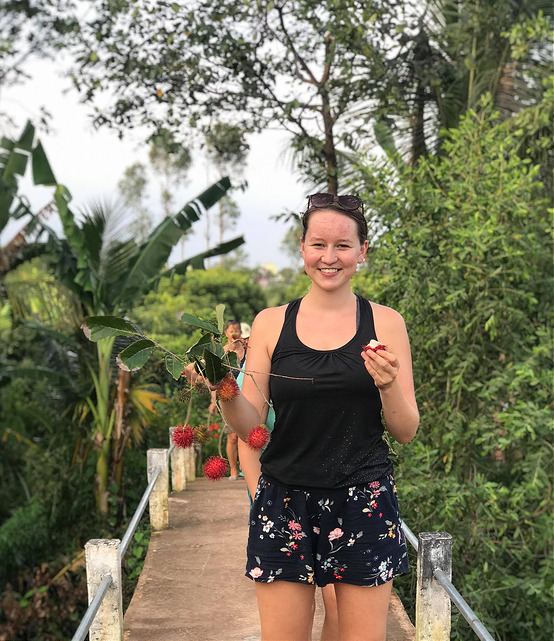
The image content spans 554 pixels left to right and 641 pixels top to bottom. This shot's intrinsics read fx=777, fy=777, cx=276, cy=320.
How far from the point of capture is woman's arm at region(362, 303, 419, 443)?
1.77 m

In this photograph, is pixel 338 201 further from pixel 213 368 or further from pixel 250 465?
pixel 250 465

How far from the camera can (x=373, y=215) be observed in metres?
5.82

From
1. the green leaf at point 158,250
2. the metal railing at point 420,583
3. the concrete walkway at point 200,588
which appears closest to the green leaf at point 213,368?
the metal railing at point 420,583

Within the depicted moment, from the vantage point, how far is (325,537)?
1983mm

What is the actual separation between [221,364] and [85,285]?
7317 mm

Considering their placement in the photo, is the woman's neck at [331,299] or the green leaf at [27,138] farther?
the green leaf at [27,138]

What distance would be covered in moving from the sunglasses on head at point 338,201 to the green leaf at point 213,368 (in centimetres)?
53

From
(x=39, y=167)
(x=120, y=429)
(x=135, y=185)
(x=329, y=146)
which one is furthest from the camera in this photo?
(x=135, y=185)

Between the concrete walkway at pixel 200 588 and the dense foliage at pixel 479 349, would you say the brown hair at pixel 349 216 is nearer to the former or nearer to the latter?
the concrete walkway at pixel 200 588

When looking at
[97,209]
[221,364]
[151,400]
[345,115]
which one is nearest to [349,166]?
[345,115]

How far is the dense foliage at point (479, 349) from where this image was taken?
521cm

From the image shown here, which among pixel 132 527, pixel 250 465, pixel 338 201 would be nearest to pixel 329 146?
pixel 132 527

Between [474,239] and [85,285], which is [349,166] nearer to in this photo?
[85,285]

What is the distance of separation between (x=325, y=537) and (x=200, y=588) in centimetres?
285
